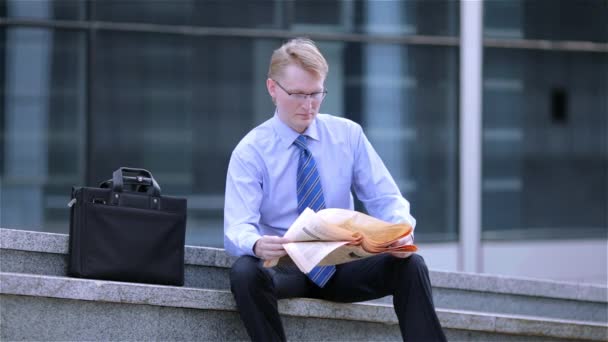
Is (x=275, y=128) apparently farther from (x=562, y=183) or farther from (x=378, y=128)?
(x=562, y=183)

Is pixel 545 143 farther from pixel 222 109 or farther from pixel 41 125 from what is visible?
pixel 41 125

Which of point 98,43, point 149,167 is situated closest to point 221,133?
→ point 149,167

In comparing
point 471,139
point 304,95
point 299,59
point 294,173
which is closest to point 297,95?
point 304,95

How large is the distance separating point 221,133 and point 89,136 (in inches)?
50.7

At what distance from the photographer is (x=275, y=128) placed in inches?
192

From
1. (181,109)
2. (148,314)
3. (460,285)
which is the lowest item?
(460,285)

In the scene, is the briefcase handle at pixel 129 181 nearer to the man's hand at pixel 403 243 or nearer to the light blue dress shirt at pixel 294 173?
the light blue dress shirt at pixel 294 173

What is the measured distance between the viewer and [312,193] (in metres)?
4.76

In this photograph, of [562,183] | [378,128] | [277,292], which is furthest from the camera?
[562,183]

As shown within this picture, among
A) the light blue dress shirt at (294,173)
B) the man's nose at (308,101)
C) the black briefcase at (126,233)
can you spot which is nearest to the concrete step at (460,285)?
the black briefcase at (126,233)

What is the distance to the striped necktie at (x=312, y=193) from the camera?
4.74 m

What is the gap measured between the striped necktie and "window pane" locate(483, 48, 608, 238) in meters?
6.54

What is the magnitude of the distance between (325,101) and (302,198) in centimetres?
561

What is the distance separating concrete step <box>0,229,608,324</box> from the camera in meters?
4.69
